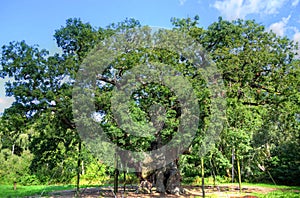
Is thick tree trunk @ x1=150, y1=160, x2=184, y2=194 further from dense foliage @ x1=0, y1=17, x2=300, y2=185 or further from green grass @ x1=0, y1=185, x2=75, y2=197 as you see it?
green grass @ x1=0, y1=185, x2=75, y2=197

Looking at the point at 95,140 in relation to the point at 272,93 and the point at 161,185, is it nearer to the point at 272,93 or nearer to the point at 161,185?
the point at 161,185

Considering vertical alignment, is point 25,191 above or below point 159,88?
below

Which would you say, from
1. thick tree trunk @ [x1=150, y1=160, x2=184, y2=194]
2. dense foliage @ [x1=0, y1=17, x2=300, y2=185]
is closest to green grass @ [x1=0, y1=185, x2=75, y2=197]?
dense foliage @ [x1=0, y1=17, x2=300, y2=185]

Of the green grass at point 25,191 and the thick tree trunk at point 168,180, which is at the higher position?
the thick tree trunk at point 168,180

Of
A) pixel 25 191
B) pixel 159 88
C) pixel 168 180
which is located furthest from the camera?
pixel 25 191

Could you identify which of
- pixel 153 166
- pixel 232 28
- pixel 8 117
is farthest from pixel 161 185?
pixel 232 28

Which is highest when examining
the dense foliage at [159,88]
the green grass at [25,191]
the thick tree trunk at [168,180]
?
the dense foliage at [159,88]

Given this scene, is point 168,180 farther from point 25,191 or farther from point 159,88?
point 25,191

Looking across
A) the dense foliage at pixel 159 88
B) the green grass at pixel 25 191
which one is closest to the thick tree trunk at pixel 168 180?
the dense foliage at pixel 159 88

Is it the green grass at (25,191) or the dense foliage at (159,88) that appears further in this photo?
the green grass at (25,191)

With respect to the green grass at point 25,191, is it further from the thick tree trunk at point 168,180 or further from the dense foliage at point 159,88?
the thick tree trunk at point 168,180

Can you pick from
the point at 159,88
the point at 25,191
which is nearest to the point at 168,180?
the point at 159,88

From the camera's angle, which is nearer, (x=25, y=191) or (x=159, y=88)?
(x=159, y=88)

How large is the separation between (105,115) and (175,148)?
3.78m
